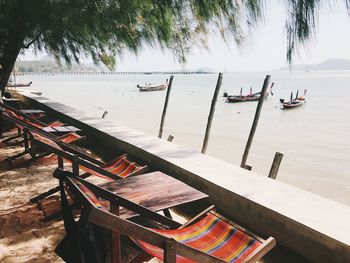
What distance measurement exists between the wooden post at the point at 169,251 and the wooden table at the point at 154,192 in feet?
1.99

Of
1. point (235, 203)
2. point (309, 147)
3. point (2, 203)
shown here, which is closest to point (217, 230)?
point (235, 203)

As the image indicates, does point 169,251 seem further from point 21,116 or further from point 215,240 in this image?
point 21,116

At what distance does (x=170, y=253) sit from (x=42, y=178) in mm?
3332

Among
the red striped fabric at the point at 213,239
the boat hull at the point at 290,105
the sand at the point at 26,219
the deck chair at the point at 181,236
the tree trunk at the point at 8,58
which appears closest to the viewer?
Answer: the deck chair at the point at 181,236

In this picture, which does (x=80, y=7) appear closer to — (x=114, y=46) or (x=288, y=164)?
(x=114, y=46)

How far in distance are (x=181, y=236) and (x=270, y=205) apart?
1.00 meters

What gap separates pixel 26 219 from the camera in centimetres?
320

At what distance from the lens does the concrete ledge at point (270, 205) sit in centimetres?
235

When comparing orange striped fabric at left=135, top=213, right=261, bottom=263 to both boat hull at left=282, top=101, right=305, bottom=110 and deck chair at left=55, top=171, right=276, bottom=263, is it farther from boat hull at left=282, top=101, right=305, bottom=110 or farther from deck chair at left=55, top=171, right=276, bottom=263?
boat hull at left=282, top=101, right=305, bottom=110

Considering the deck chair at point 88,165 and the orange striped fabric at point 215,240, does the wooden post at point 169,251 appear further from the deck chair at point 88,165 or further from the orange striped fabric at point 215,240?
the deck chair at point 88,165

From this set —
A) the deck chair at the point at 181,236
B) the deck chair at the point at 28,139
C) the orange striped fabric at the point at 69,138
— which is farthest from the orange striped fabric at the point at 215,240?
the orange striped fabric at the point at 69,138

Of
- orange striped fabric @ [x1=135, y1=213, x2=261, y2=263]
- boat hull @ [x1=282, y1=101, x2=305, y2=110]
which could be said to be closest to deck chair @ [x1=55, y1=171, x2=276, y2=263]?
orange striped fabric @ [x1=135, y1=213, x2=261, y2=263]

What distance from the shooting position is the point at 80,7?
3512 mm

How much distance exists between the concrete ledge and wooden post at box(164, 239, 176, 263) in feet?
4.17
